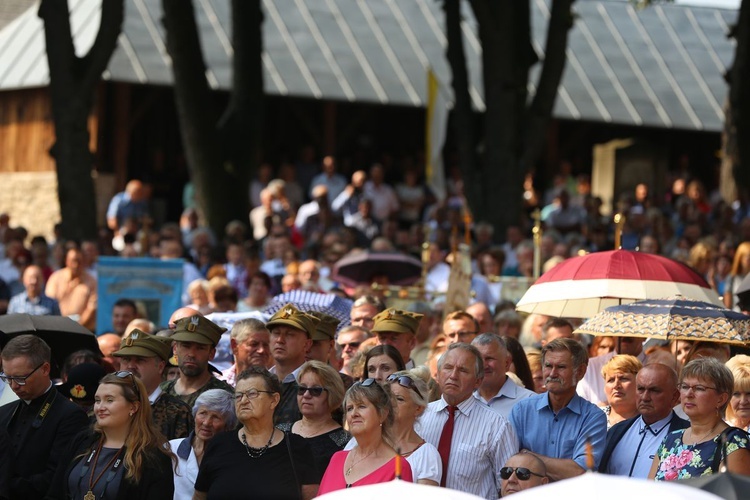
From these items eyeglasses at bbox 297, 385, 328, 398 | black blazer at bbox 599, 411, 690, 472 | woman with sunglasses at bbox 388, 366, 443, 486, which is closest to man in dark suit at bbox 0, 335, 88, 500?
eyeglasses at bbox 297, 385, 328, 398

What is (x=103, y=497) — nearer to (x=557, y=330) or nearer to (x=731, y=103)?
(x=557, y=330)

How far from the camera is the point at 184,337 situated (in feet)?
34.4

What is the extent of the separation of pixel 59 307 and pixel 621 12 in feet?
62.1

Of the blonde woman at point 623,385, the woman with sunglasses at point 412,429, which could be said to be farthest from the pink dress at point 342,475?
the blonde woman at point 623,385

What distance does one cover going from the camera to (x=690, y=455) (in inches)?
330

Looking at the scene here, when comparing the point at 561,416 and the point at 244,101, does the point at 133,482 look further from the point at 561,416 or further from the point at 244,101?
the point at 244,101

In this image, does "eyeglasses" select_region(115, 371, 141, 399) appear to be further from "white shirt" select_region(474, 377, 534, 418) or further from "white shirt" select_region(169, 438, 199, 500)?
"white shirt" select_region(474, 377, 534, 418)

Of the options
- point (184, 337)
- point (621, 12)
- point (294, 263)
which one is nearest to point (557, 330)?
point (184, 337)

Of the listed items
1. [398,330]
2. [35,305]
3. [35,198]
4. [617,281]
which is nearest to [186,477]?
[398,330]

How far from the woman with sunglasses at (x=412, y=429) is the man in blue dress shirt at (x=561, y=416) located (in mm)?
743

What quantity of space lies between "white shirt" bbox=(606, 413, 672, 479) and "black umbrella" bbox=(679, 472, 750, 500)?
7.97ft

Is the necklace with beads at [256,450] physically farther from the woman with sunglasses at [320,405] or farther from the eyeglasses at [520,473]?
the eyeglasses at [520,473]

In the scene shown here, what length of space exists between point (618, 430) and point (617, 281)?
238 cm

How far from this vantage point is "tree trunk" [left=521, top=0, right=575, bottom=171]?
2002 centimetres
